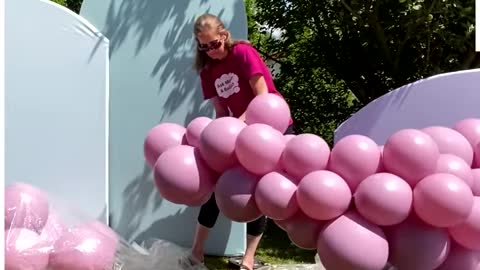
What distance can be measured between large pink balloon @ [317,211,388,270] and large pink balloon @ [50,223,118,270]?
1.13m

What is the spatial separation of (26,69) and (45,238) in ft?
3.12

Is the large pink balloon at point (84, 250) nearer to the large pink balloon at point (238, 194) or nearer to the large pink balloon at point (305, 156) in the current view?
the large pink balloon at point (238, 194)

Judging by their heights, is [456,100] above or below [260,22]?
above

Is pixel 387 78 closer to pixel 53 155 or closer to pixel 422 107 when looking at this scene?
pixel 422 107

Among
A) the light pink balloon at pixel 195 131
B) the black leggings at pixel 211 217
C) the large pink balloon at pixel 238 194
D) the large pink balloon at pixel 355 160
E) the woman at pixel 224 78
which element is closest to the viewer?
the large pink balloon at pixel 355 160

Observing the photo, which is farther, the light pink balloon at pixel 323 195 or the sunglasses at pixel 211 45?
the sunglasses at pixel 211 45

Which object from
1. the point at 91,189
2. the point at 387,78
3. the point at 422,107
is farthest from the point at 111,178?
the point at 387,78

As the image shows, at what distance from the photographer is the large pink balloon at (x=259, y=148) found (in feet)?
8.68

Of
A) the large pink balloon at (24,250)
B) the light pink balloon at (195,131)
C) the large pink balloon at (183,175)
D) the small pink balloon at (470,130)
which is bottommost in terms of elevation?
the large pink balloon at (24,250)

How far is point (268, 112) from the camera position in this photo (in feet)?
9.53

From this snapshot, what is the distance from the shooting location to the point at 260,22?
17.6 feet

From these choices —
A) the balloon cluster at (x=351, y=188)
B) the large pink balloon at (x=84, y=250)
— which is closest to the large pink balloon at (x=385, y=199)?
the balloon cluster at (x=351, y=188)

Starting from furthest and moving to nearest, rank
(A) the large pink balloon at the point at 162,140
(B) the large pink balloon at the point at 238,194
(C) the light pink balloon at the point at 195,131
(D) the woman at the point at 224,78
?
(D) the woman at the point at 224,78, (A) the large pink balloon at the point at 162,140, (C) the light pink balloon at the point at 195,131, (B) the large pink balloon at the point at 238,194

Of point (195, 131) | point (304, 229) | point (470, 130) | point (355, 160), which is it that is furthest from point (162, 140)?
point (470, 130)
